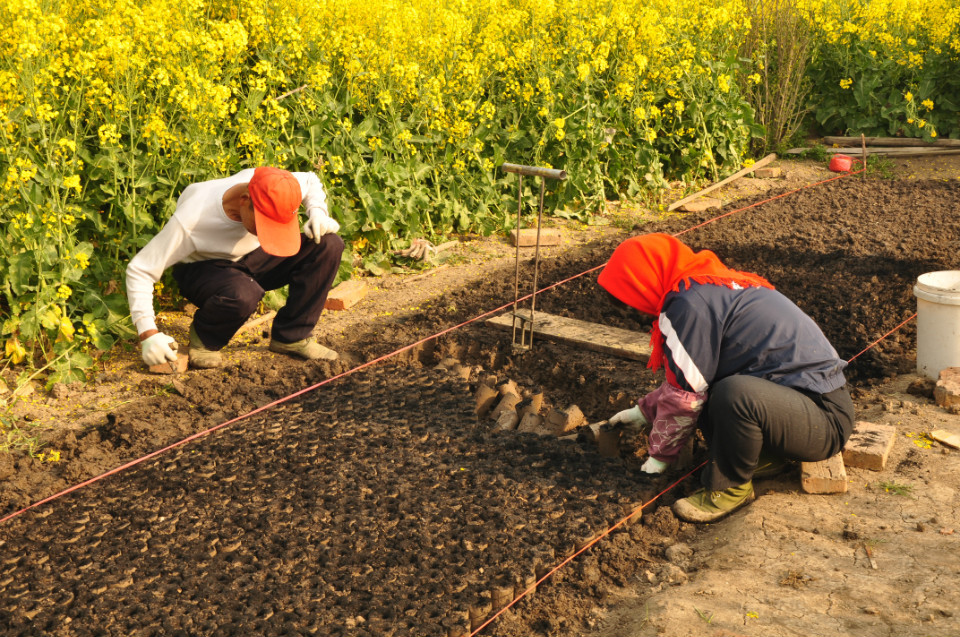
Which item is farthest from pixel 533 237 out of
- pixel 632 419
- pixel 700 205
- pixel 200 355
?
pixel 632 419

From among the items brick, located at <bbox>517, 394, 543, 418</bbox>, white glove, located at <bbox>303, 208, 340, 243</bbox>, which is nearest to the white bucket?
brick, located at <bbox>517, 394, 543, 418</bbox>

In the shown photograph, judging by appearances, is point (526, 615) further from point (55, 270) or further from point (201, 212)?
point (55, 270)

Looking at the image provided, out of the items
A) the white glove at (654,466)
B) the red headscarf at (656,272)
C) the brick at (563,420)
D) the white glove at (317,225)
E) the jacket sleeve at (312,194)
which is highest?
the jacket sleeve at (312,194)

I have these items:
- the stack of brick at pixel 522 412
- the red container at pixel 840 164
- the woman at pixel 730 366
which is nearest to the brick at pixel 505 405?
the stack of brick at pixel 522 412

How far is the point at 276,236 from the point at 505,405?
1.36 metres

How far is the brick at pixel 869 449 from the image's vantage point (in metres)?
3.65

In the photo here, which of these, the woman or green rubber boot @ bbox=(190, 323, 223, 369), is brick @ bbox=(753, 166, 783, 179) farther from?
green rubber boot @ bbox=(190, 323, 223, 369)

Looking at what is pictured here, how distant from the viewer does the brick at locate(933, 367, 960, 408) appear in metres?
4.15

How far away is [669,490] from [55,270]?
3.24m

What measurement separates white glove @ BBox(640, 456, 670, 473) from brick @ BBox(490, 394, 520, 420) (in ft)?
2.50

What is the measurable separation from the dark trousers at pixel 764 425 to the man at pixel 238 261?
220 centimetres

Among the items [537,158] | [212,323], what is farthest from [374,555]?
[537,158]

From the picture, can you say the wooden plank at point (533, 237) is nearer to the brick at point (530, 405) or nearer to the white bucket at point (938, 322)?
the brick at point (530, 405)

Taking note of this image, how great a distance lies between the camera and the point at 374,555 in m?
3.19
